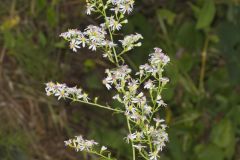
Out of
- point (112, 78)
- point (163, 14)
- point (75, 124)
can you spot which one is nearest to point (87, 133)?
point (75, 124)

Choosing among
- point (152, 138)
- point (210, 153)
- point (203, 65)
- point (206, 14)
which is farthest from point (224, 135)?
point (152, 138)

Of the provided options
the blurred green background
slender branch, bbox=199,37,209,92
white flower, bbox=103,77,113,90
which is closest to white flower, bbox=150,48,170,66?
white flower, bbox=103,77,113,90

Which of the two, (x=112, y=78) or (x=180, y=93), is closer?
(x=112, y=78)

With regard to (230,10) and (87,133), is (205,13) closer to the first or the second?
(230,10)

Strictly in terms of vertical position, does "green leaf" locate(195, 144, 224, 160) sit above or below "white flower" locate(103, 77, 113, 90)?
above

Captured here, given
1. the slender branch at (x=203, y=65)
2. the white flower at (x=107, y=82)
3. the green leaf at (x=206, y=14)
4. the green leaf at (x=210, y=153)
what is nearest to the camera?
the white flower at (x=107, y=82)

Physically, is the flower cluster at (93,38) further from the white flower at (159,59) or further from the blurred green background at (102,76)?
the blurred green background at (102,76)

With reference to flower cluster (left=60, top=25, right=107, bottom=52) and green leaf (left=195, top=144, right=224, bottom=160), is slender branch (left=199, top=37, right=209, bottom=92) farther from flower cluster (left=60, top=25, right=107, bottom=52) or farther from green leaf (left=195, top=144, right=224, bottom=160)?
flower cluster (left=60, top=25, right=107, bottom=52)

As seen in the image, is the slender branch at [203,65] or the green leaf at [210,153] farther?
the slender branch at [203,65]

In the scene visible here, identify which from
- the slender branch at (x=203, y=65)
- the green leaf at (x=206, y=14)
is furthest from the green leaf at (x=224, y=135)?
the green leaf at (x=206, y=14)
